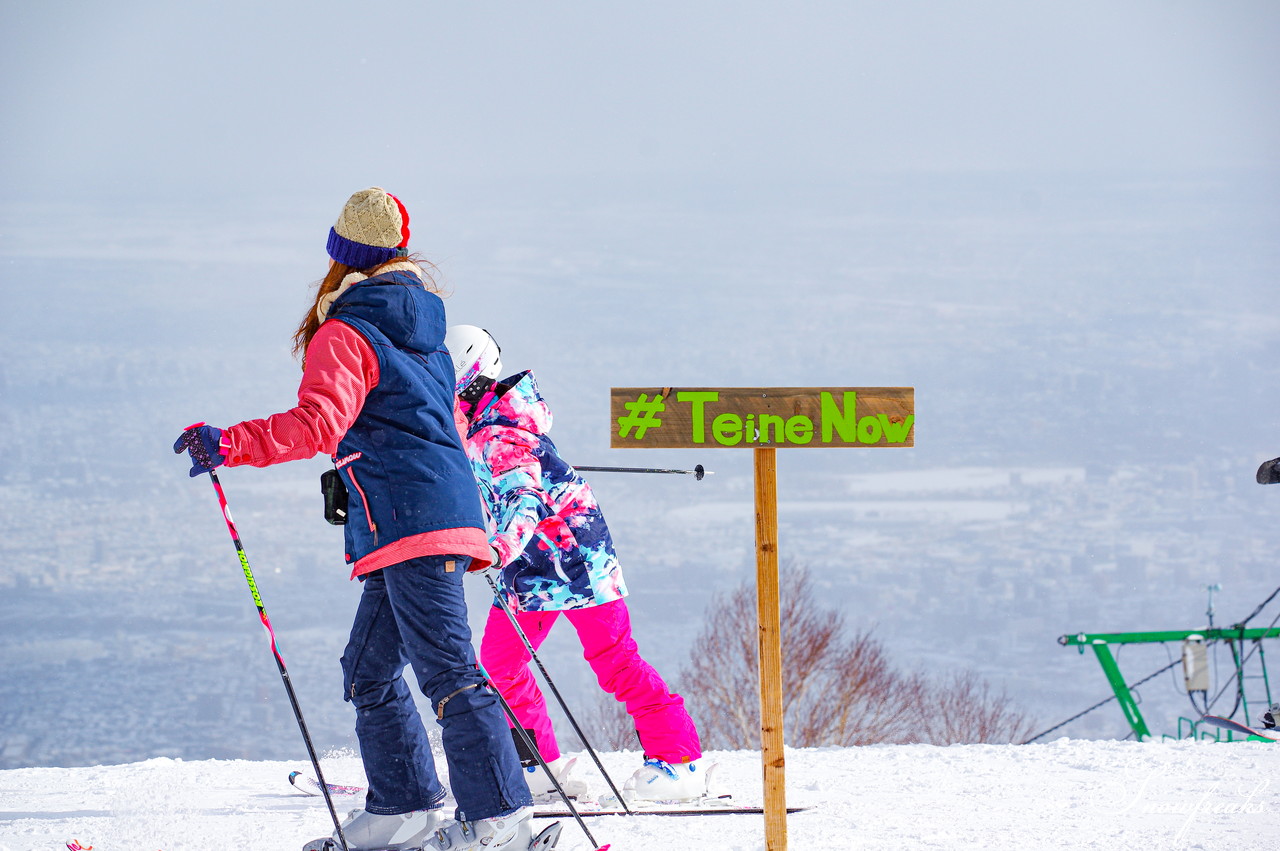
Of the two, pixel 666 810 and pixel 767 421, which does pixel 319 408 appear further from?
pixel 666 810

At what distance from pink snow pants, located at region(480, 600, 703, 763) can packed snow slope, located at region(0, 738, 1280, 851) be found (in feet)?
1.07

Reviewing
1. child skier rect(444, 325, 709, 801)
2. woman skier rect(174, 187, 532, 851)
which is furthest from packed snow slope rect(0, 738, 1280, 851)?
woman skier rect(174, 187, 532, 851)

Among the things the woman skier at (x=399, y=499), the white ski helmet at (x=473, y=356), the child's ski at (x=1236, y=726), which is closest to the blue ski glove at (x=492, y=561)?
the woman skier at (x=399, y=499)

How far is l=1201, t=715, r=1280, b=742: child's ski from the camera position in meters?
5.12

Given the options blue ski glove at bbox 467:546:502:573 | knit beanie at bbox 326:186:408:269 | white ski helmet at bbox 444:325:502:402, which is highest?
knit beanie at bbox 326:186:408:269

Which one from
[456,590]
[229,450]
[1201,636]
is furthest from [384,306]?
[1201,636]

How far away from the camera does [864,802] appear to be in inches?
159

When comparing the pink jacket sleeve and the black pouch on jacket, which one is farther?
the black pouch on jacket

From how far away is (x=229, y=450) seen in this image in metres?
2.82

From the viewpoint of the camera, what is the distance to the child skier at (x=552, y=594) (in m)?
3.90

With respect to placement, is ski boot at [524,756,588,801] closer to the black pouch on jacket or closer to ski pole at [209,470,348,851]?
ski pole at [209,470,348,851]

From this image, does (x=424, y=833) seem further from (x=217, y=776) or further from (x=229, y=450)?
(x=217, y=776)

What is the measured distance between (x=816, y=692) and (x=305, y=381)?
2654cm

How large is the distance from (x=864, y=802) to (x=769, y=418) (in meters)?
1.52
